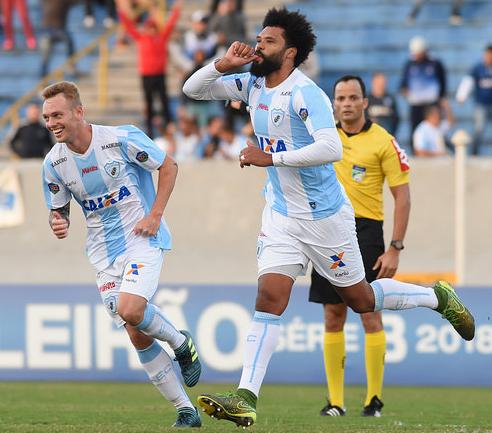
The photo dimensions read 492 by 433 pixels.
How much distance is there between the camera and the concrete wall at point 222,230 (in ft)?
59.0

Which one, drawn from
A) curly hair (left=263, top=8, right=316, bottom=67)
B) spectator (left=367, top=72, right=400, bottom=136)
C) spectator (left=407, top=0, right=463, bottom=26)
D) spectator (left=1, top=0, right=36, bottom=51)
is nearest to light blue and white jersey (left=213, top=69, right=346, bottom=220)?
curly hair (left=263, top=8, right=316, bottom=67)

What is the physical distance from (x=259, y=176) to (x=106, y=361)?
438cm

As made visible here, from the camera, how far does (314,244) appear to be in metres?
8.88

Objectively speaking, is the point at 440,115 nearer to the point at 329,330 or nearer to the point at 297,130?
the point at 329,330

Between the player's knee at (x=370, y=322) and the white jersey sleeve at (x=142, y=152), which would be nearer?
the white jersey sleeve at (x=142, y=152)

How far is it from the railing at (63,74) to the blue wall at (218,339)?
748 centimetres

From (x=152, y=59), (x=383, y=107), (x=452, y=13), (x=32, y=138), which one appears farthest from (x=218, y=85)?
(x=452, y=13)

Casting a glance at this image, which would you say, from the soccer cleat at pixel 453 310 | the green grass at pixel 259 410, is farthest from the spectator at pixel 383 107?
the soccer cleat at pixel 453 310

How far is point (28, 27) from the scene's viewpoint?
23.2 m

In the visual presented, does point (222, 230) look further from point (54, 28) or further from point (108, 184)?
point (108, 184)

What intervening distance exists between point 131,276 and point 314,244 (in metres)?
1.20

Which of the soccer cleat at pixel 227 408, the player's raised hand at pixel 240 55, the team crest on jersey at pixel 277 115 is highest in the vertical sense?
the player's raised hand at pixel 240 55

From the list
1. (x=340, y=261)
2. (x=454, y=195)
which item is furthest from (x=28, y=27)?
(x=340, y=261)

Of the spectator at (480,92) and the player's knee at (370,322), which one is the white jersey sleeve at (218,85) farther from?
the spectator at (480,92)
